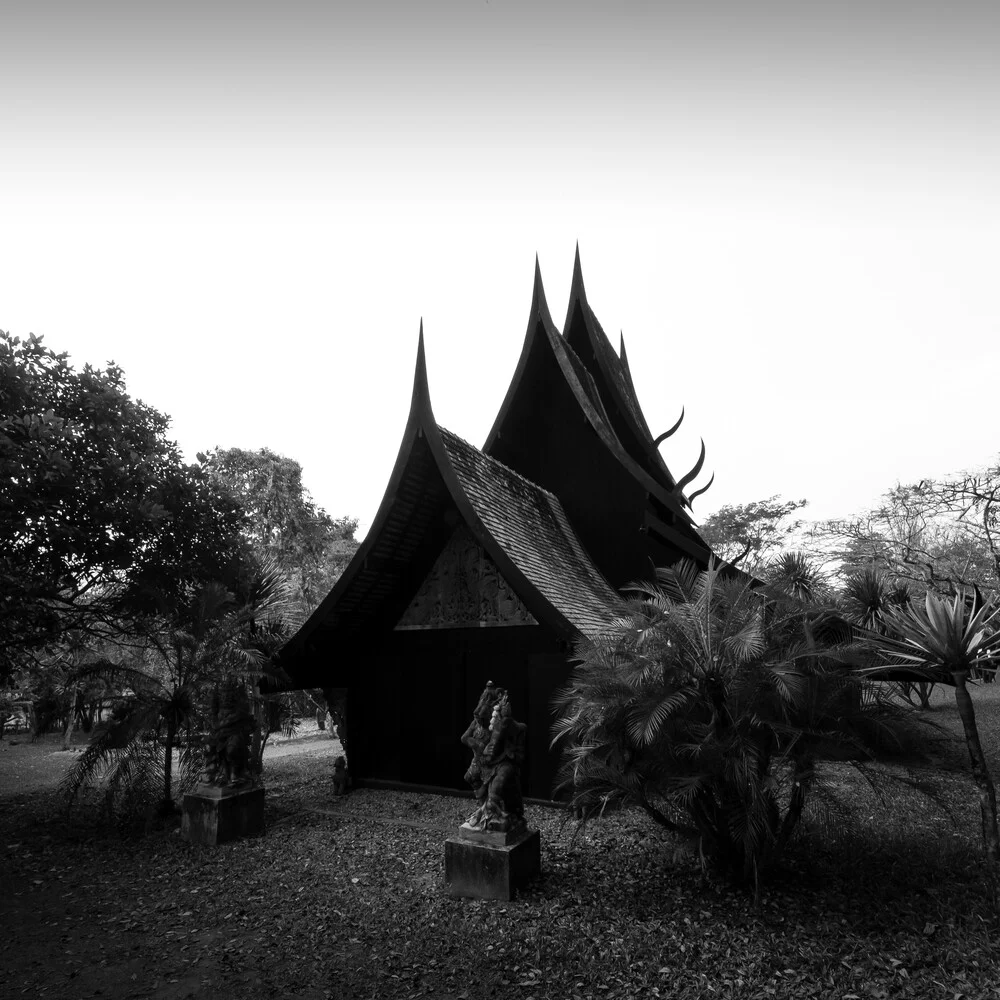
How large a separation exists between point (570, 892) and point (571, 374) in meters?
9.52

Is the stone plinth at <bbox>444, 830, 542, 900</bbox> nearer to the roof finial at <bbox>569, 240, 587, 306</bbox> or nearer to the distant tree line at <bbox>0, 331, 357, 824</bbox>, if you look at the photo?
the distant tree line at <bbox>0, 331, 357, 824</bbox>

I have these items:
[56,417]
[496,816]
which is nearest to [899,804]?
[496,816]

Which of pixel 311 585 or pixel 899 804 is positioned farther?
pixel 311 585

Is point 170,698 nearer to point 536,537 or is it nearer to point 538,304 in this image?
point 536,537

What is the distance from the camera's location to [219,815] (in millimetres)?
8477

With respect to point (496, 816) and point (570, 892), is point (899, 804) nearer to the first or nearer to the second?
point (570, 892)

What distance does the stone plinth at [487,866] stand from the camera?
20.9 feet

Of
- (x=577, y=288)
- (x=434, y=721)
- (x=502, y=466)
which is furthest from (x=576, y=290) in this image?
(x=434, y=721)

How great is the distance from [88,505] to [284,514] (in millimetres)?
20584

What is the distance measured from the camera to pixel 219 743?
8.95m

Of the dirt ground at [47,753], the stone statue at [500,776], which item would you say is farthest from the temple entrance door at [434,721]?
the dirt ground at [47,753]

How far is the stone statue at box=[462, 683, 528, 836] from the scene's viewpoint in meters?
6.70

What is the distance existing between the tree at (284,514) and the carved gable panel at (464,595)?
17467mm

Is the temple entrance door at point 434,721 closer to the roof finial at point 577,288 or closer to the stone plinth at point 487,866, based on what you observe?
the stone plinth at point 487,866
